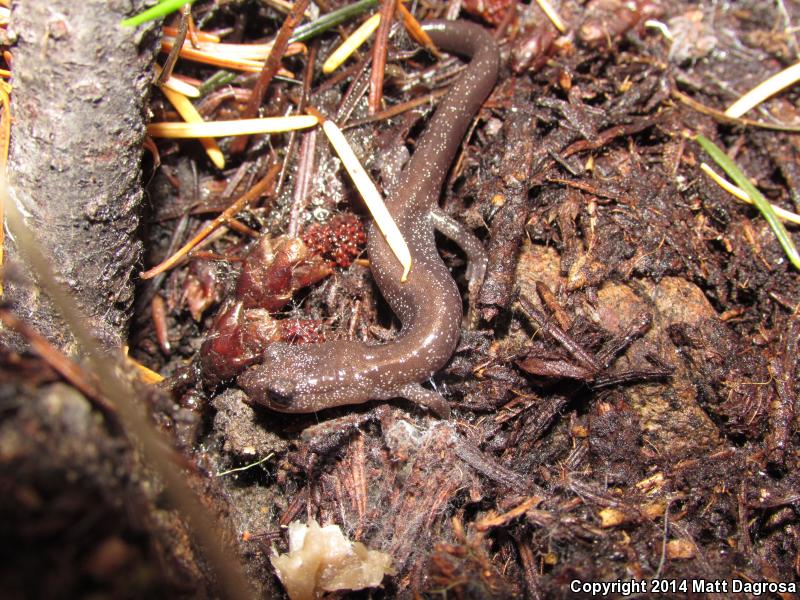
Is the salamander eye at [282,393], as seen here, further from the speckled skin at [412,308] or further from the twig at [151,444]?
the twig at [151,444]

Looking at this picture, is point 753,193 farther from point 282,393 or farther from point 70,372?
point 70,372

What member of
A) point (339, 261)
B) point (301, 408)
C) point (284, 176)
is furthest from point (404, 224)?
point (301, 408)

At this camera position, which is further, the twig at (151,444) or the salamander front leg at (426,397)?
the salamander front leg at (426,397)

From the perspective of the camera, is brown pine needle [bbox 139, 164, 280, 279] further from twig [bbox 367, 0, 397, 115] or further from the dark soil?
twig [bbox 367, 0, 397, 115]

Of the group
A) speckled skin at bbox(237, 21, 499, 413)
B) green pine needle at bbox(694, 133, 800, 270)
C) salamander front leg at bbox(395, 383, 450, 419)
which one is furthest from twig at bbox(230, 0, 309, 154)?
green pine needle at bbox(694, 133, 800, 270)

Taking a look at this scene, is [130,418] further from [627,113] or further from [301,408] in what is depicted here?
[627,113]

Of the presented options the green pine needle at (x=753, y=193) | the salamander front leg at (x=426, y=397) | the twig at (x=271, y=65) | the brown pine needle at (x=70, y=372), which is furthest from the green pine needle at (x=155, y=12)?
the green pine needle at (x=753, y=193)

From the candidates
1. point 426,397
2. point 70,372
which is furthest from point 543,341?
point 70,372
